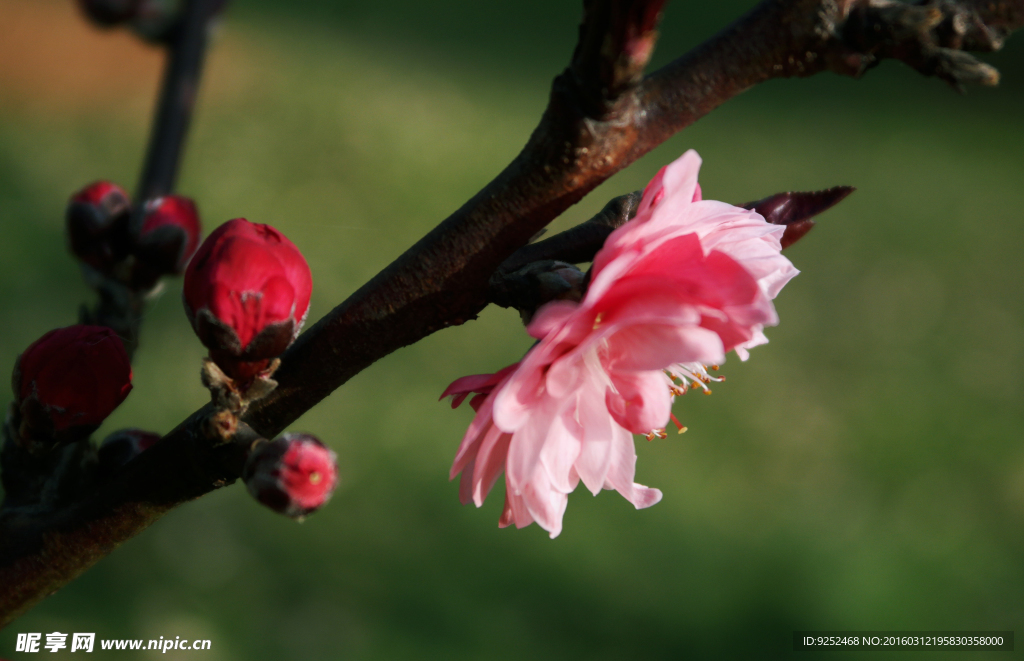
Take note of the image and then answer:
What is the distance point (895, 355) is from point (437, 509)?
166cm

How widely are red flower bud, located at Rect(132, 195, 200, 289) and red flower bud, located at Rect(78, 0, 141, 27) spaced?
424mm

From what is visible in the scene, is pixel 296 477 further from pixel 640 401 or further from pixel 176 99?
pixel 176 99

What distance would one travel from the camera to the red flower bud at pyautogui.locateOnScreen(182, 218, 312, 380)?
0.36 metres

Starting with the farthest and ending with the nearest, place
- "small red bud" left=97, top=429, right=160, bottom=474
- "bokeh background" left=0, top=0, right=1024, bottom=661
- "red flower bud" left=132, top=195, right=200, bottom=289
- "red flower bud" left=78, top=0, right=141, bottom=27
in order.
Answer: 1. "bokeh background" left=0, top=0, right=1024, bottom=661
2. "red flower bud" left=78, top=0, right=141, bottom=27
3. "red flower bud" left=132, top=195, right=200, bottom=289
4. "small red bud" left=97, top=429, right=160, bottom=474

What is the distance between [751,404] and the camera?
7.83ft

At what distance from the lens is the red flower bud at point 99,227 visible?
63 cm

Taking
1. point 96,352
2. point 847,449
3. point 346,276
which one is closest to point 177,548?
point 346,276

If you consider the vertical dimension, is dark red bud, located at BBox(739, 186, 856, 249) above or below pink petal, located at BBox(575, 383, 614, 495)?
above

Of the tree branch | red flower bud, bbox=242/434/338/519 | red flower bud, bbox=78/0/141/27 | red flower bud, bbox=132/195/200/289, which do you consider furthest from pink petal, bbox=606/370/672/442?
red flower bud, bbox=78/0/141/27

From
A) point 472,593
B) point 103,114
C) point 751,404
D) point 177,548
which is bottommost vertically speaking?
point 751,404

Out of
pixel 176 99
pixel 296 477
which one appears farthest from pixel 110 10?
pixel 296 477

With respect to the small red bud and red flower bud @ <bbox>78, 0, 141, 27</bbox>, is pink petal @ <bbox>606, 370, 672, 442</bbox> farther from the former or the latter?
A: red flower bud @ <bbox>78, 0, 141, 27</bbox>

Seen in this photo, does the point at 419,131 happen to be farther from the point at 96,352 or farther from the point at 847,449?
the point at 96,352

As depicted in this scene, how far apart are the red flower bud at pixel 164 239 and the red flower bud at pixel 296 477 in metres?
0.32
